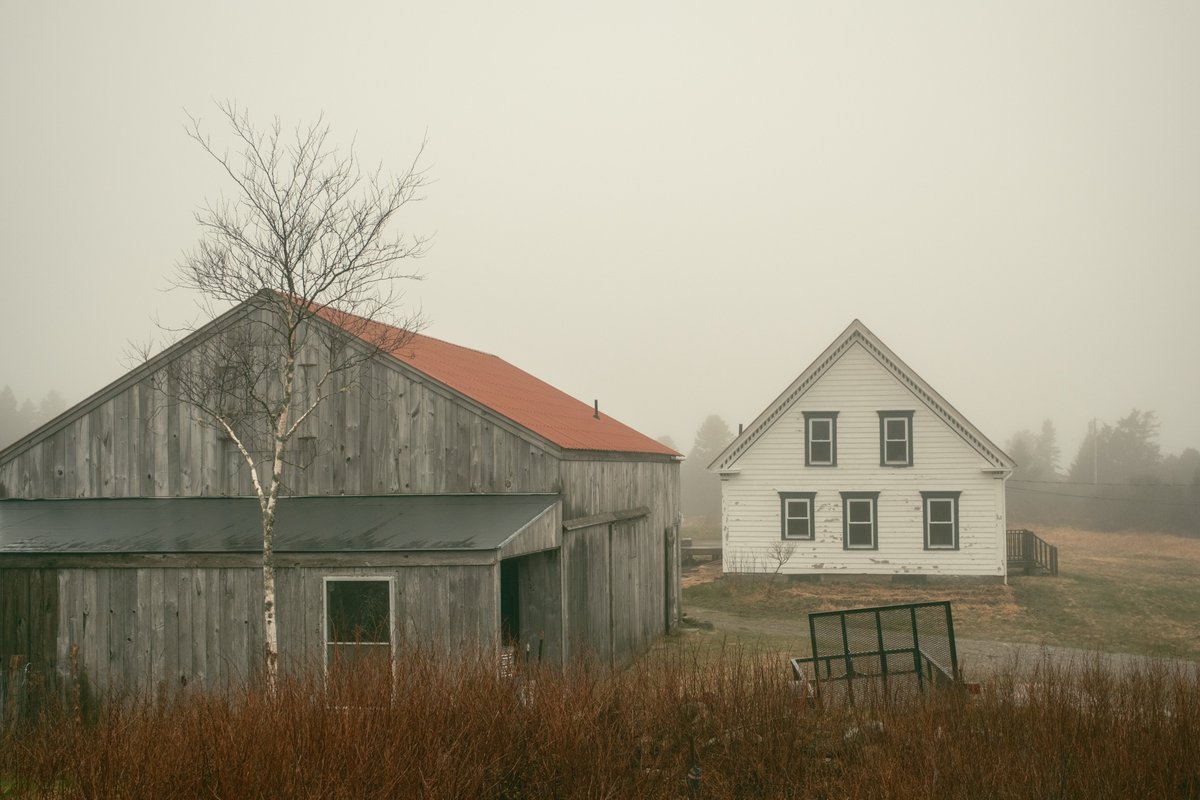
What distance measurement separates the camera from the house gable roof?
33688mm

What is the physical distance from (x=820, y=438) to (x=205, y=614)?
76.9 ft

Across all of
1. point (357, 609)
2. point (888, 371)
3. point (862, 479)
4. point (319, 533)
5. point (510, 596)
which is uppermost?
point (888, 371)

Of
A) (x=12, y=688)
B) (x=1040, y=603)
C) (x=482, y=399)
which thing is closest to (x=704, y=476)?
(x=1040, y=603)

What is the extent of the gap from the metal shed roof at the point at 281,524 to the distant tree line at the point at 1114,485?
5032 centimetres

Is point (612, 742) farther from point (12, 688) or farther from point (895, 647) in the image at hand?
point (12, 688)

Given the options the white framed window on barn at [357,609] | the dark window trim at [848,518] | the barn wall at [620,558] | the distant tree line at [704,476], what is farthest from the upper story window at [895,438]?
the distant tree line at [704,476]

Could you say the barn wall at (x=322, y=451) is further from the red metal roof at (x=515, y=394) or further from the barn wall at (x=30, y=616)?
the barn wall at (x=30, y=616)

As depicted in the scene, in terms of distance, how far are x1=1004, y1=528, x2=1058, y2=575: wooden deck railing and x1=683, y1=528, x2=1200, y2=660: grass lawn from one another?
0.65 metres

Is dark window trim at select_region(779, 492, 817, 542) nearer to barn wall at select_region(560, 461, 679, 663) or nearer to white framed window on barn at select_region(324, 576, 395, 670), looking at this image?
barn wall at select_region(560, 461, 679, 663)

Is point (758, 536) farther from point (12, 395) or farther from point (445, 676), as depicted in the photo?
point (12, 395)

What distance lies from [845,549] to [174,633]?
77.3ft

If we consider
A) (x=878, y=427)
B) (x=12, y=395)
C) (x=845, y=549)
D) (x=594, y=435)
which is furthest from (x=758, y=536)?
(x=12, y=395)

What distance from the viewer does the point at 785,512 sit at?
34875 mm

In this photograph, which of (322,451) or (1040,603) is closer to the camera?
(322,451)
